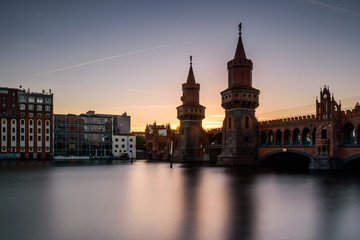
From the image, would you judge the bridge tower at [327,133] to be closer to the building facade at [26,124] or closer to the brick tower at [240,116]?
the brick tower at [240,116]

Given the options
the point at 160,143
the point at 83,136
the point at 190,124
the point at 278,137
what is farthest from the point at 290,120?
the point at 83,136

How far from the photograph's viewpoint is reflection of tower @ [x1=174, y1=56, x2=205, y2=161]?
93.9m

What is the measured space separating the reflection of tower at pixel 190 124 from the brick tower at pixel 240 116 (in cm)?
2059

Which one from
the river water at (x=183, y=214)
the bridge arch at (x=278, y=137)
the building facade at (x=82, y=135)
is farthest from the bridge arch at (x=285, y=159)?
the building facade at (x=82, y=135)

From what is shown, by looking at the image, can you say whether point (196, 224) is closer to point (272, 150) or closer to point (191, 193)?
point (191, 193)

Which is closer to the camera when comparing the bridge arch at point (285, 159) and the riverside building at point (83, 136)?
the bridge arch at point (285, 159)

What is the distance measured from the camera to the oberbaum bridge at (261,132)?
5128cm

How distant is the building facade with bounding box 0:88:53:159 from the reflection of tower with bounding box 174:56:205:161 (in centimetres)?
5384

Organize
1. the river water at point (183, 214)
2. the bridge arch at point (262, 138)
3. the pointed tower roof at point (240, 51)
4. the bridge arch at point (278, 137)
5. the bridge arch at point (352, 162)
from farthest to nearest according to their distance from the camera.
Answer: the pointed tower roof at point (240, 51)
the bridge arch at point (262, 138)
the bridge arch at point (278, 137)
the bridge arch at point (352, 162)
the river water at point (183, 214)

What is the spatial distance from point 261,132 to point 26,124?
85.5 meters

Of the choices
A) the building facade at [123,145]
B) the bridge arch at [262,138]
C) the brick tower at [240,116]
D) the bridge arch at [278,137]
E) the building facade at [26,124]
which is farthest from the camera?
the building facade at [123,145]

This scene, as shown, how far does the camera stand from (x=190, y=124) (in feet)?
310

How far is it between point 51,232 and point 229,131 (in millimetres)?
59173

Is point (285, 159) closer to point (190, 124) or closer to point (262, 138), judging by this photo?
point (262, 138)
